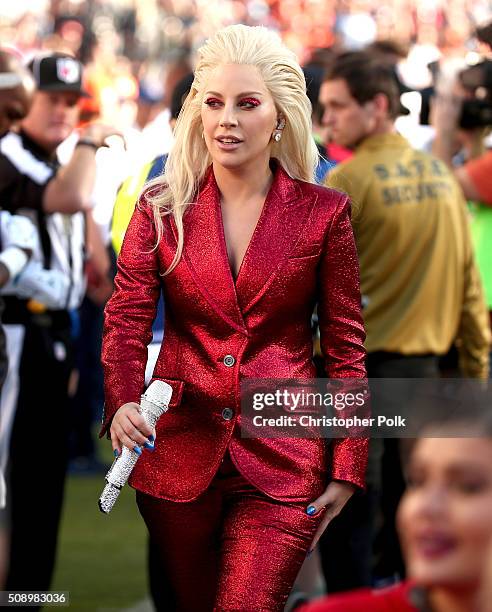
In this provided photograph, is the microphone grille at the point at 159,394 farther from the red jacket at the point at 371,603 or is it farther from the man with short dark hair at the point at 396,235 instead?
the man with short dark hair at the point at 396,235

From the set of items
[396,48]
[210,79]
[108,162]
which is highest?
[210,79]

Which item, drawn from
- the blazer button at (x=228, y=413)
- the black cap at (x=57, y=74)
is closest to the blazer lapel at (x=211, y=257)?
the blazer button at (x=228, y=413)

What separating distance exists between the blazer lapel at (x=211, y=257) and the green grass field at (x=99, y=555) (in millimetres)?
2950

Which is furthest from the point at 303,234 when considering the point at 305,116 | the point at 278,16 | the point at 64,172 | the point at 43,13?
the point at 278,16

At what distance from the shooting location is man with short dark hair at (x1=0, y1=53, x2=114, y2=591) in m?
5.89

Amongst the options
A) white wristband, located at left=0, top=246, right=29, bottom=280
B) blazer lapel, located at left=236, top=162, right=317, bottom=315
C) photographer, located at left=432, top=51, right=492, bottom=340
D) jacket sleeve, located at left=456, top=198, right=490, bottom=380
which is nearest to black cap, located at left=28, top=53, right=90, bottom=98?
white wristband, located at left=0, top=246, right=29, bottom=280

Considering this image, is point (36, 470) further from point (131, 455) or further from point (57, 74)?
point (131, 455)

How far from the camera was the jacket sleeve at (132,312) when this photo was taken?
3727 mm

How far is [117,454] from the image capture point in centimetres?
362

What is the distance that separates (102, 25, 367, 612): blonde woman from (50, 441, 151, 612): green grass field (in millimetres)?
2744

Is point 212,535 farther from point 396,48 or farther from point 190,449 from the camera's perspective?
point 396,48

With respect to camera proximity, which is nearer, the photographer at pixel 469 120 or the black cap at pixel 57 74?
the black cap at pixel 57 74

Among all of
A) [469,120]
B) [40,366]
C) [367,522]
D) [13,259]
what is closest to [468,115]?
[469,120]

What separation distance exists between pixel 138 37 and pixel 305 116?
23616 millimetres
